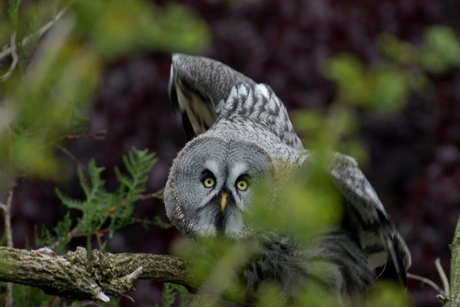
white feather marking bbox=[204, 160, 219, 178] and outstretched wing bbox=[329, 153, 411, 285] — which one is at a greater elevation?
white feather marking bbox=[204, 160, 219, 178]

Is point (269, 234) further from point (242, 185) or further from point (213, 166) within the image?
point (213, 166)

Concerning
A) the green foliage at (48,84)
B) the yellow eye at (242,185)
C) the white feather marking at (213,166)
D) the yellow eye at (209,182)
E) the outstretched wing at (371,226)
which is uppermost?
the green foliage at (48,84)

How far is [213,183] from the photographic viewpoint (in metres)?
3.37

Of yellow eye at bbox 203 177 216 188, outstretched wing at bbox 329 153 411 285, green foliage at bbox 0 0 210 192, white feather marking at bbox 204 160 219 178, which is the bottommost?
outstretched wing at bbox 329 153 411 285

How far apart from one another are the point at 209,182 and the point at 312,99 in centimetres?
240

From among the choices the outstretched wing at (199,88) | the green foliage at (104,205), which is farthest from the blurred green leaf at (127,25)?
the green foliage at (104,205)

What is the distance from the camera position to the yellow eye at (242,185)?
3.23 meters

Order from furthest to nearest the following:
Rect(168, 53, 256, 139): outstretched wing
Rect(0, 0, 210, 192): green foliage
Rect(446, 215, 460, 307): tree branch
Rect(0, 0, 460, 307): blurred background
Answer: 1. Rect(0, 0, 460, 307): blurred background
2. Rect(168, 53, 256, 139): outstretched wing
3. Rect(446, 215, 460, 307): tree branch
4. Rect(0, 0, 210, 192): green foliage

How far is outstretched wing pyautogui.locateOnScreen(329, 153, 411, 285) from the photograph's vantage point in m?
3.20

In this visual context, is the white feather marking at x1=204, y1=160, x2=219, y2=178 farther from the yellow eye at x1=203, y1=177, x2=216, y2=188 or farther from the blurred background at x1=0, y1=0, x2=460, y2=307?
the blurred background at x1=0, y1=0, x2=460, y2=307

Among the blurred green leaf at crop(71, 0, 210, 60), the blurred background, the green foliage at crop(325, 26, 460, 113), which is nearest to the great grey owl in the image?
the blurred green leaf at crop(71, 0, 210, 60)

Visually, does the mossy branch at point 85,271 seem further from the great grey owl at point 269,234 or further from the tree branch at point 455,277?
the tree branch at point 455,277

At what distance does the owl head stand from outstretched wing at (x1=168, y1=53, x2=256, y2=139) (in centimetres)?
83

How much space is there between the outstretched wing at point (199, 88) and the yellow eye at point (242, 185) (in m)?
1.03
